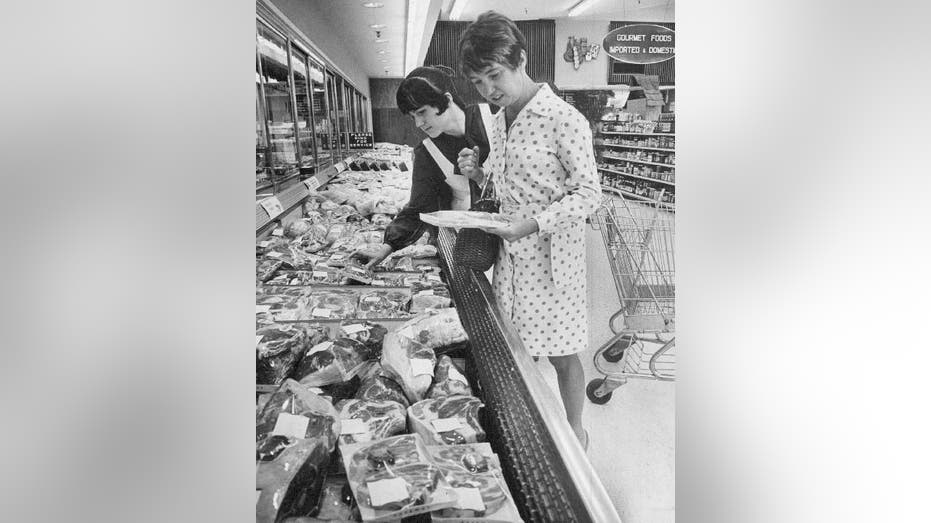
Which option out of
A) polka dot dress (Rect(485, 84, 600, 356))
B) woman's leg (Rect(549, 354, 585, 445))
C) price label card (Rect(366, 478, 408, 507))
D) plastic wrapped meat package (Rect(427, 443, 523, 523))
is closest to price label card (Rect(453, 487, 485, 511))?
plastic wrapped meat package (Rect(427, 443, 523, 523))

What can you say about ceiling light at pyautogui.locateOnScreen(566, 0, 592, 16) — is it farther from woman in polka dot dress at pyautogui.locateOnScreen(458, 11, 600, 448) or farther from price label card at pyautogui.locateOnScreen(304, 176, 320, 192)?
price label card at pyautogui.locateOnScreen(304, 176, 320, 192)

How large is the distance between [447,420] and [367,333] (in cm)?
26

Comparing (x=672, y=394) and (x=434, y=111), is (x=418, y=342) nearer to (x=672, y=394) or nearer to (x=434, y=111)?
(x=434, y=111)

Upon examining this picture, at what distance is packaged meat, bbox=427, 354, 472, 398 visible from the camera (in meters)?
1.50

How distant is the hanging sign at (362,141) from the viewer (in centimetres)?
147

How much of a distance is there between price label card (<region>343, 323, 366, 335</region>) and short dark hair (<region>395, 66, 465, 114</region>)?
0.48 meters

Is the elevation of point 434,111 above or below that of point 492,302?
above

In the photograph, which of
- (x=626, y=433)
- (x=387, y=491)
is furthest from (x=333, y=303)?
(x=626, y=433)

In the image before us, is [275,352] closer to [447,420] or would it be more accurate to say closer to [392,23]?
[447,420]
